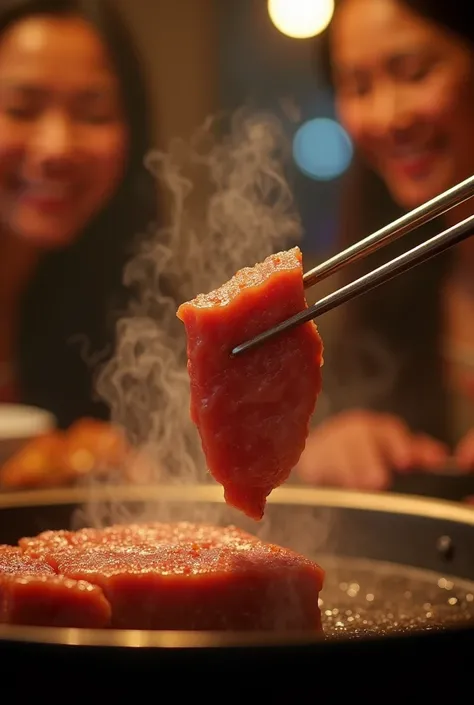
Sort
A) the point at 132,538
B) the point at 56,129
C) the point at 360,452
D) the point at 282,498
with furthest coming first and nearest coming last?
the point at 56,129 < the point at 360,452 < the point at 282,498 < the point at 132,538

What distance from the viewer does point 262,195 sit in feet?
12.3

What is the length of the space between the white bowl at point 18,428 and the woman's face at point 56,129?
2.26m

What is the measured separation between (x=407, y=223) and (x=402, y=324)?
510 cm

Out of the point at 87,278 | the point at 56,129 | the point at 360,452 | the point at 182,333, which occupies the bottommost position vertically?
the point at 360,452

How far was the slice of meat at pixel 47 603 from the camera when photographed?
1714 millimetres

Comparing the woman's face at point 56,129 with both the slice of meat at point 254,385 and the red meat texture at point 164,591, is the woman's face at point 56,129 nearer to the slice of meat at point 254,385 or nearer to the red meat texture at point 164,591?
the slice of meat at point 254,385

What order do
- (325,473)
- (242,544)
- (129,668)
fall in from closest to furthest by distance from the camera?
(129,668)
(242,544)
(325,473)

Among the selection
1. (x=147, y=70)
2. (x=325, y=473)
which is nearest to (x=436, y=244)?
(x=325, y=473)

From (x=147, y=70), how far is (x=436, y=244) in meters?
6.27

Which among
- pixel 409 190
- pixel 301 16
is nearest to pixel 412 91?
pixel 409 190

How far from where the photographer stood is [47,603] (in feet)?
5.64

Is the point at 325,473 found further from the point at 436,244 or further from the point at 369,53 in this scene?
the point at 436,244

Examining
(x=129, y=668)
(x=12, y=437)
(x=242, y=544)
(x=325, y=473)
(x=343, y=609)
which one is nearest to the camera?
(x=129, y=668)

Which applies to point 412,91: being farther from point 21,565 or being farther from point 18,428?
point 21,565
